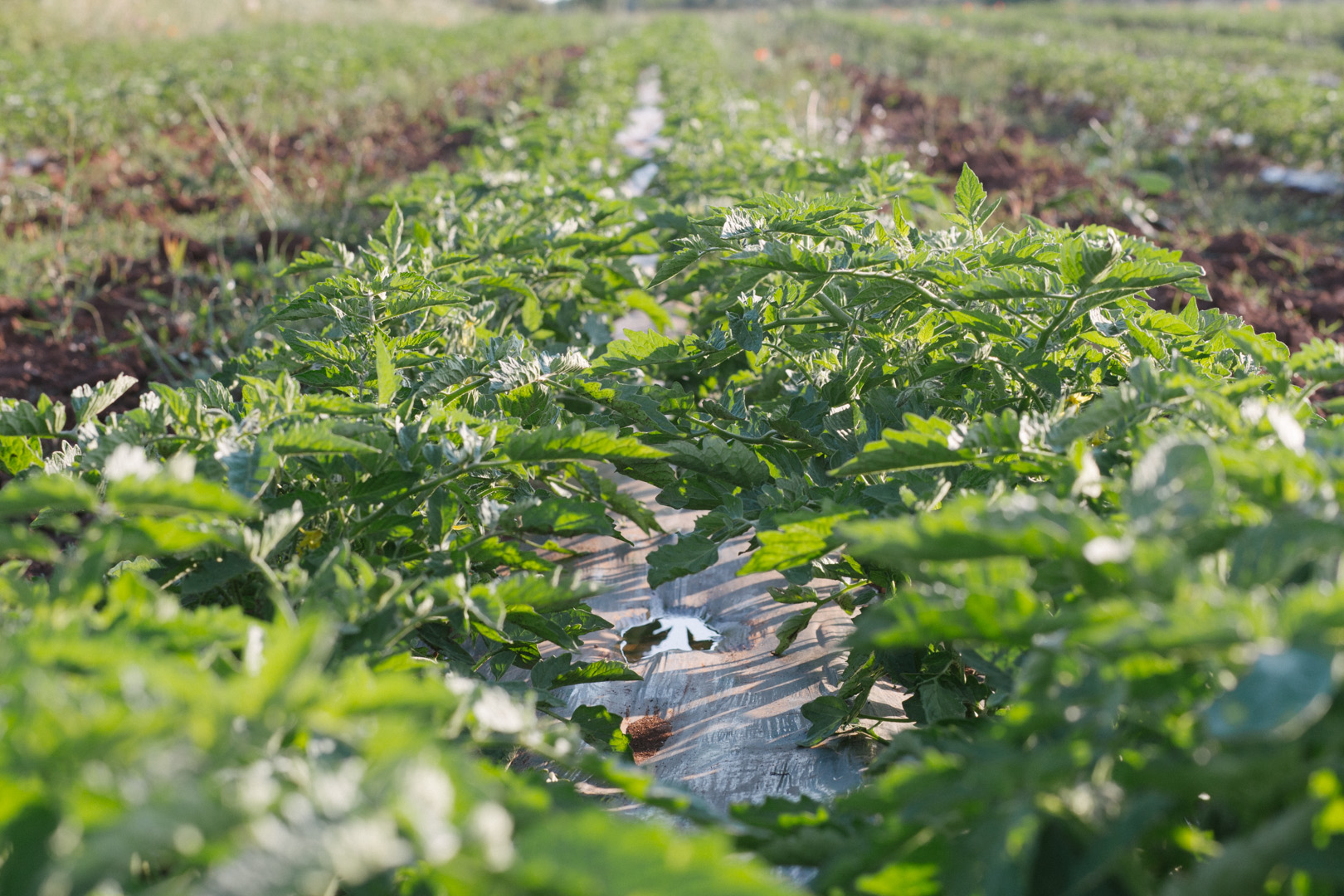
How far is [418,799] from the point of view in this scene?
2.43 feet

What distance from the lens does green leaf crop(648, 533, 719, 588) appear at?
5.95ft

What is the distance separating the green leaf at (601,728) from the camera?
1.75 metres

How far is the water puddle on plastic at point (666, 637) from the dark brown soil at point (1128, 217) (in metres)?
1.34

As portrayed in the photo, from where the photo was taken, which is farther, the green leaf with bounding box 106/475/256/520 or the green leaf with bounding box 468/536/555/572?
the green leaf with bounding box 468/536/555/572

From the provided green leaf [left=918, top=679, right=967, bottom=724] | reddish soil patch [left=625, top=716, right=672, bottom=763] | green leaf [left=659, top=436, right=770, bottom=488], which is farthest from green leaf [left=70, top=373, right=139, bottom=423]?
green leaf [left=918, top=679, right=967, bottom=724]

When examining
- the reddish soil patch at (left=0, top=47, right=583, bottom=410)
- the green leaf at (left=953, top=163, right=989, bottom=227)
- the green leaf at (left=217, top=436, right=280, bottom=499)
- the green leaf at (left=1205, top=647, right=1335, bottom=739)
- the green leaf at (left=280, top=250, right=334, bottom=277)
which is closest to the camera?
the green leaf at (left=1205, top=647, right=1335, bottom=739)

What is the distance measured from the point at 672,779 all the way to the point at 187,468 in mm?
1150

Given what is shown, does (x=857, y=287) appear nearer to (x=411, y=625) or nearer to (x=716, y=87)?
(x=411, y=625)

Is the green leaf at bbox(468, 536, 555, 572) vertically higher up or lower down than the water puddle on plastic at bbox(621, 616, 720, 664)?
higher up

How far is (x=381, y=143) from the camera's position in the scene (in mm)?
9000

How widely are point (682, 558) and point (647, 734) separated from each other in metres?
0.47

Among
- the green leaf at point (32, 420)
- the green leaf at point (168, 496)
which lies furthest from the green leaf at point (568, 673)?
the green leaf at point (32, 420)

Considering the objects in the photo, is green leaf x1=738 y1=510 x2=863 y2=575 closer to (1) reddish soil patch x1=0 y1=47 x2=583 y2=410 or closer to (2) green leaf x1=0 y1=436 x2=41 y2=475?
(2) green leaf x1=0 y1=436 x2=41 y2=475

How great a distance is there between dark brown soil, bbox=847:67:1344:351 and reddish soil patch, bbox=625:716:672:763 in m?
1.49
